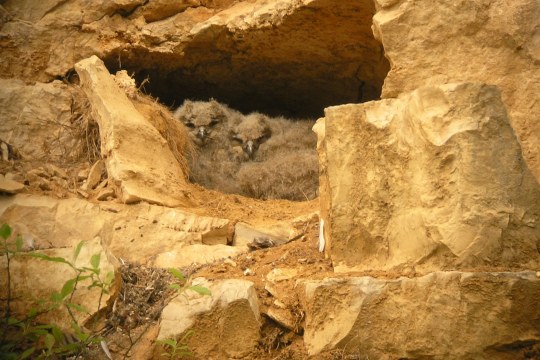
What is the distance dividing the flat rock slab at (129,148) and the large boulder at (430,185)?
159 cm

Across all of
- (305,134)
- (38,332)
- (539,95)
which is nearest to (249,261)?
(38,332)

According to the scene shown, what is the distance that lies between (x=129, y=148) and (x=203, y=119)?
213 centimetres

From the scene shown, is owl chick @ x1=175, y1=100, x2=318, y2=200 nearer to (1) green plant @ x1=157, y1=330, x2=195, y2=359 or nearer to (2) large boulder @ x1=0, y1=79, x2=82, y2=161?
(2) large boulder @ x1=0, y1=79, x2=82, y2=161

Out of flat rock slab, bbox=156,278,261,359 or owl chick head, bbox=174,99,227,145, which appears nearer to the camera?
flat rock slab, bbox=156,278,261,359

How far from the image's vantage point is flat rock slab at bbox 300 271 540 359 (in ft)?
9.57

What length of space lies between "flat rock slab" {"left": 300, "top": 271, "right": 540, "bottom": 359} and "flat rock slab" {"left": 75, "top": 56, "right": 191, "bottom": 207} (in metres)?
1.91

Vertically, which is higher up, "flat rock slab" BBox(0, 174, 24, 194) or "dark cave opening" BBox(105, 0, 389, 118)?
"dark cave opening" BBox(105, 0, 389, 118)

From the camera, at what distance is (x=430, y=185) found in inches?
129

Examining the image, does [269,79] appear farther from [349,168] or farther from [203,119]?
[349,168]

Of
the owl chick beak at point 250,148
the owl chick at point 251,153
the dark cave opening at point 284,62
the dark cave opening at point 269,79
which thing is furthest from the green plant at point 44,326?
the owl chick beak at point 250,148

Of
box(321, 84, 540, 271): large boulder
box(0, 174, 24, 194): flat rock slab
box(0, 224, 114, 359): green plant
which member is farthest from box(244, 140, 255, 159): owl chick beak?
box(0, 224, 114, 359): green plant

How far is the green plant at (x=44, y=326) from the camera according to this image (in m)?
2.67

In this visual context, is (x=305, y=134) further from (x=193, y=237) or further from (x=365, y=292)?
(x=365, y=292)

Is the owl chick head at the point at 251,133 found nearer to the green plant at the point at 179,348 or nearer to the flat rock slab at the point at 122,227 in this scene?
the flat rock slab at the point at 122,227
